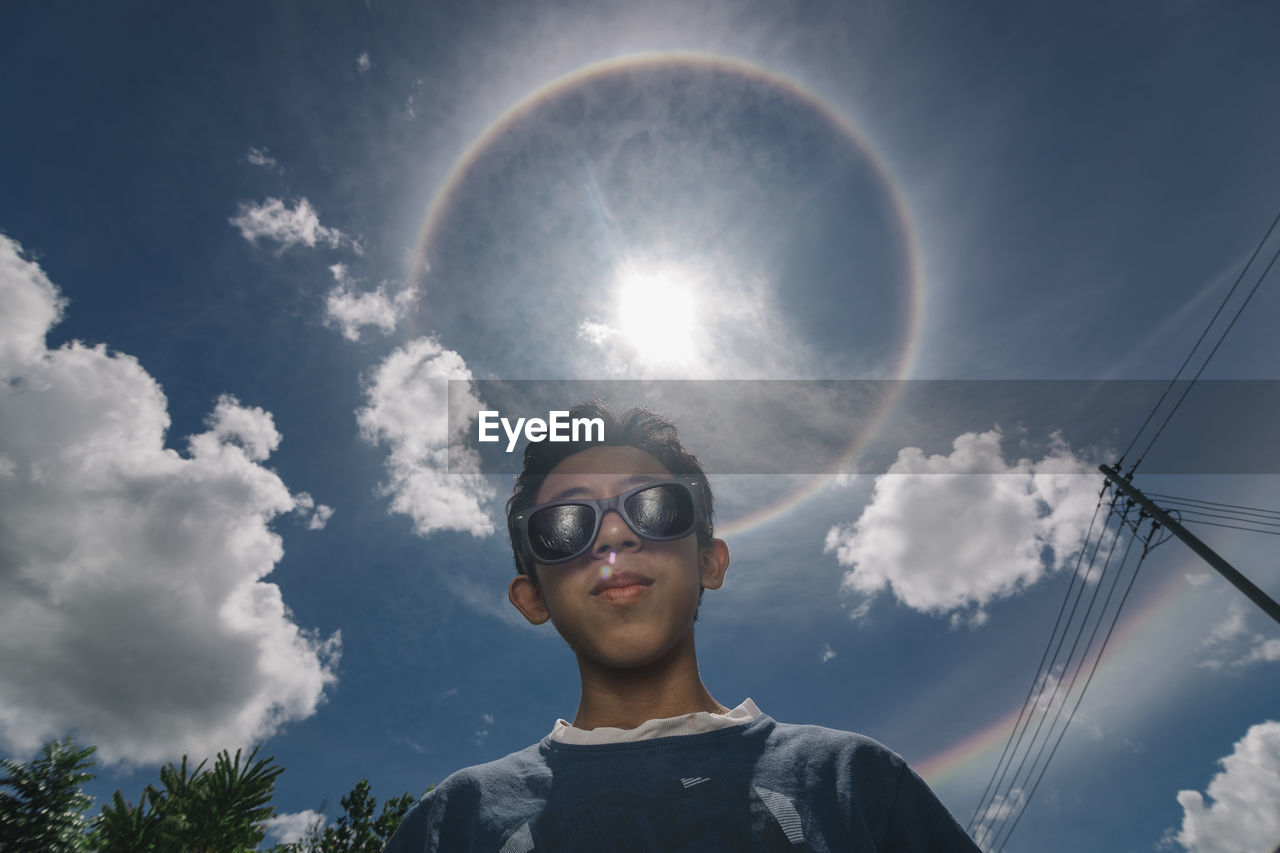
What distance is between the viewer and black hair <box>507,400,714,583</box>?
3184mm

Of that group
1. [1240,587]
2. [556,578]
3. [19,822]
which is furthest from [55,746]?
[1240,587]

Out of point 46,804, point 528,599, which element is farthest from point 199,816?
point 46,804

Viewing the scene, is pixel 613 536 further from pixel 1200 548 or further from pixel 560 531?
pixel 1200 548

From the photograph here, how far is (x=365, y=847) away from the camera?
20.3 m

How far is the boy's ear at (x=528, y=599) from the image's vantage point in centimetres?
291

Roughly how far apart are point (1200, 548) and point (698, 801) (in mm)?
10040


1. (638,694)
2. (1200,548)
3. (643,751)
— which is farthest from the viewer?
(1200,548)

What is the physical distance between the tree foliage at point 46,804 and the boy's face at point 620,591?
46.6ft

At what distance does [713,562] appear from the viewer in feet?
10.5

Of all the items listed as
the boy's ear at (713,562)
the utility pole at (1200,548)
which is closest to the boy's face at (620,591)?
the boy's ear at (713,562)

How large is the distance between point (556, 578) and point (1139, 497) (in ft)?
38.7

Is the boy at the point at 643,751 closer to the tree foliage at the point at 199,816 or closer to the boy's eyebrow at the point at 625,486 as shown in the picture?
the boy's eyebrow at the point at 625,486

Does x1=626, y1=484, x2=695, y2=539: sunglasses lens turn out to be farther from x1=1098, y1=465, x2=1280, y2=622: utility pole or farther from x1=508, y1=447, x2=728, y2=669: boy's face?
x1=1098, y1=465, x2=1280, y2=622: utility pole

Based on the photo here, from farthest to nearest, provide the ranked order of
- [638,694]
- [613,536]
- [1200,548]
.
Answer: [1200,548] → [613,536] → [638,694]
